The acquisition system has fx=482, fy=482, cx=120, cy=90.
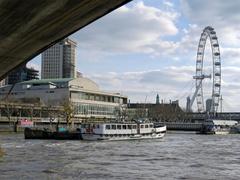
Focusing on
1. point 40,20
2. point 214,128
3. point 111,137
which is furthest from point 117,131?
point 40,20

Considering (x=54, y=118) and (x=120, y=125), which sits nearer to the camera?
(x=120, y=125)

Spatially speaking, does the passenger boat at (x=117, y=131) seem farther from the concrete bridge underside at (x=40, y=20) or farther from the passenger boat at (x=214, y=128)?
the concrete bridge underside at (x=40, y=20)

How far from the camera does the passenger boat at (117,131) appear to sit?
105 m

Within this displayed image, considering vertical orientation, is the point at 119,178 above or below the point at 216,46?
below

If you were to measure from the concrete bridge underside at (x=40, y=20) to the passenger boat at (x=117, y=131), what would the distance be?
81474 millimetres

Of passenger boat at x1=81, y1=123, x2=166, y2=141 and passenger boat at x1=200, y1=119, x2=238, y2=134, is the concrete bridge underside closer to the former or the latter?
passenger boat at x1=81, y1=123, x2=166, y2=141

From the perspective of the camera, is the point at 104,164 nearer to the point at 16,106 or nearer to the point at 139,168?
the point at 139,168

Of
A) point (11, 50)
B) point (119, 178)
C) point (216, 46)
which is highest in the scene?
point (216, 46)

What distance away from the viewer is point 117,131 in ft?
357

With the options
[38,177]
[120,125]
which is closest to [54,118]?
[120,125]

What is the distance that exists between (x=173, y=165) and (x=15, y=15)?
114 ft

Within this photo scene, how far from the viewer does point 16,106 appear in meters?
176

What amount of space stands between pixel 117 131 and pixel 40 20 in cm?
9131

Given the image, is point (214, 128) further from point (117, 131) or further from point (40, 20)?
point (40, 20)
